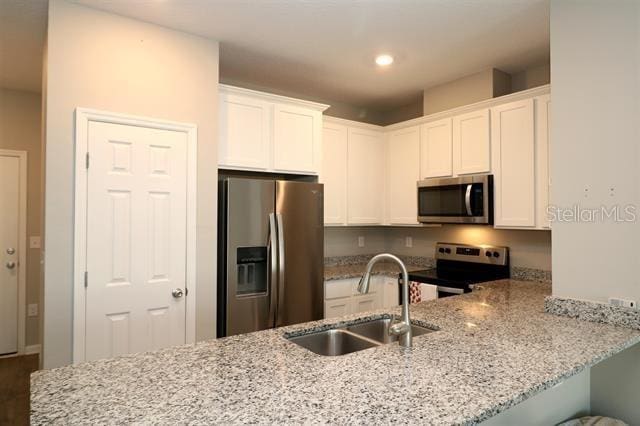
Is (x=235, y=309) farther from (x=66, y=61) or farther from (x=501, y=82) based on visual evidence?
(x=501, y=82)

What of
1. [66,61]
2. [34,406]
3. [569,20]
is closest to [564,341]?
[569,20]

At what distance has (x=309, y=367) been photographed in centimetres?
128

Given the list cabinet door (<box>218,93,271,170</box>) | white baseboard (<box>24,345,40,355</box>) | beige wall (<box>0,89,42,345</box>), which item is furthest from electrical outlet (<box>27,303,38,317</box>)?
cabinet door (<box>218,93,271,170</box>)

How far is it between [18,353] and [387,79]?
471 cm

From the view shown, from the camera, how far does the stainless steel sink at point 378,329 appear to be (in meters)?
1.83

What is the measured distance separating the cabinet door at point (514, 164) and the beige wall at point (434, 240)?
383mm

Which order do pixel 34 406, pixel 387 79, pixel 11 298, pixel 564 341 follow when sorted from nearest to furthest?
pixel 34 406, pixel 564 341, pixel 387 79, pixel 11 298

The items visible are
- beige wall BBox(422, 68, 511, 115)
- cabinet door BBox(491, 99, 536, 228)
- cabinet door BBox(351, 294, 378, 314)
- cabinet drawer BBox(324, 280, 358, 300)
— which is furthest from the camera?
cabinet door BBox(351, 294, 378, 314)

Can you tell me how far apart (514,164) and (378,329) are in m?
1.89

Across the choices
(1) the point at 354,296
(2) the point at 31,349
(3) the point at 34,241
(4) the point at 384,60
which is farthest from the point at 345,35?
(2) the point at 31,349

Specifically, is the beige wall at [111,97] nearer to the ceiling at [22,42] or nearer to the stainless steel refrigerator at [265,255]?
the stainless steel refrigerator at [265,255]

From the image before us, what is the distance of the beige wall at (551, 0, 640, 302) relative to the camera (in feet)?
5.91

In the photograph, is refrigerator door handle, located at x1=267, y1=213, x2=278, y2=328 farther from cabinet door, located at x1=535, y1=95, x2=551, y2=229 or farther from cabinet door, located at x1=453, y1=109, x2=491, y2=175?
cabinet door, located at x1=535, y1=95, x2=551, y2=229

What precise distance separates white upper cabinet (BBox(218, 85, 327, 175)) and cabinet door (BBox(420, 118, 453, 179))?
40.3 inches
